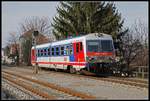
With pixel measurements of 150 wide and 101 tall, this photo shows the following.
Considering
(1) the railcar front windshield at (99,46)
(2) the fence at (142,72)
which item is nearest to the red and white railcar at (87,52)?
(1) the railcar front windshield at (99,46)

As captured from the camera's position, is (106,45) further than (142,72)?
Yes

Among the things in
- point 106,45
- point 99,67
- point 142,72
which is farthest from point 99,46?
point 142,72

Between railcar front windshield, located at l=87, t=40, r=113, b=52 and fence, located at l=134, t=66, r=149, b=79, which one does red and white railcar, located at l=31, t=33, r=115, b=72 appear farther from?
fence, located at l=134, t=66, r=149, b=79

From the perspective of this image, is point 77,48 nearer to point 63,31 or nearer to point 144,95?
point 144,95

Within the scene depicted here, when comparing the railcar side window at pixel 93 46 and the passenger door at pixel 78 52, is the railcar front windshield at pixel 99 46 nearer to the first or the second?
the railcar side window at pixel 93 46

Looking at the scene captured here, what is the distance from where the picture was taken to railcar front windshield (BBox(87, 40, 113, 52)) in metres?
25.3

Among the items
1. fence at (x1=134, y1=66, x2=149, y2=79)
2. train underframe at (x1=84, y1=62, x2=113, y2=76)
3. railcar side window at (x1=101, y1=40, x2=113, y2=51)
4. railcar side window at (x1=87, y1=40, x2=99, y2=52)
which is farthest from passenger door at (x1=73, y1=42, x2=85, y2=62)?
fence at (x1=134, y1=66, x2=149, y2=79)

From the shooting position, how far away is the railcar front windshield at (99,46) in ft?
83.0

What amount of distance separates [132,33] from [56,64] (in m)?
18.1

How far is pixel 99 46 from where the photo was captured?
84.0 ft

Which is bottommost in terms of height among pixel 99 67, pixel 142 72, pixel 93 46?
pixel 142 72

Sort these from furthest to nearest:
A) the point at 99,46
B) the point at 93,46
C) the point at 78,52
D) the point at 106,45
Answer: the point at 106,45 < the point at 78,52 < the point at 99,46 < the point at 93,46

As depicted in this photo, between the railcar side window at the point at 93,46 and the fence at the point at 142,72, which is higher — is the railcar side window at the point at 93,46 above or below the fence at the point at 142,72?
above

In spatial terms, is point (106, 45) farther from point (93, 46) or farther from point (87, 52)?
point (87, 52)
